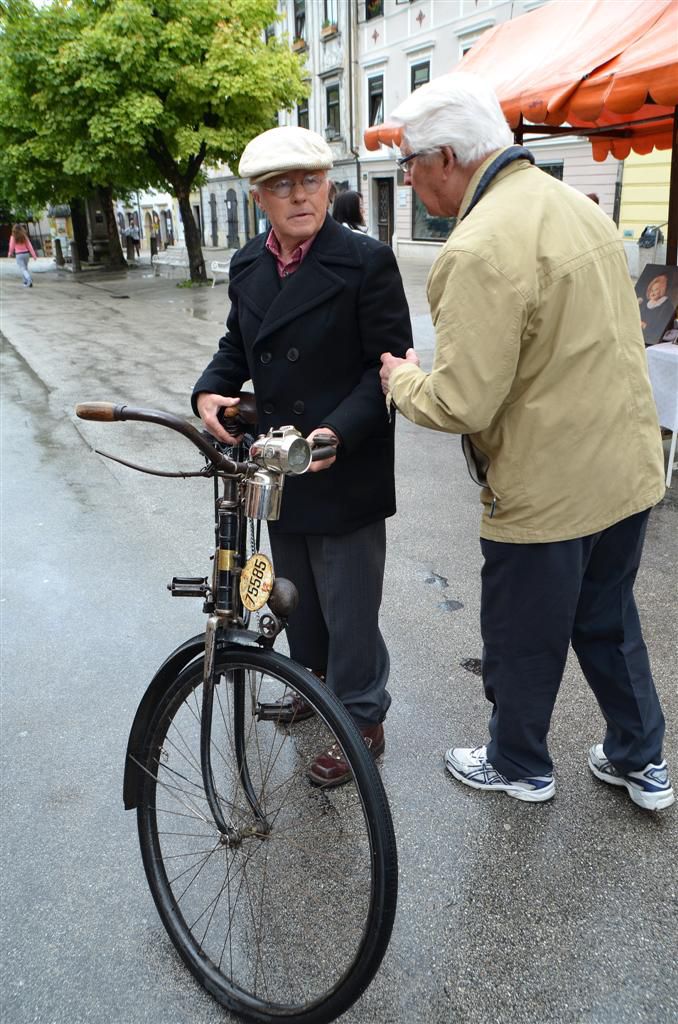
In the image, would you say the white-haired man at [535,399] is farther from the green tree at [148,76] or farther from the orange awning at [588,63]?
the green tree at [148,76]

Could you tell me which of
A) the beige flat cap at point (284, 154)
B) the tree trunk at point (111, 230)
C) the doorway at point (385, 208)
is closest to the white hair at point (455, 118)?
the beige flat cap at point (284, 154)

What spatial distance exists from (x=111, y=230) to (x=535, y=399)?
29.7 m

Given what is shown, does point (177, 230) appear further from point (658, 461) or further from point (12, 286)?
point (658, 461)

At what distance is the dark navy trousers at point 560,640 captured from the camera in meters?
2.16

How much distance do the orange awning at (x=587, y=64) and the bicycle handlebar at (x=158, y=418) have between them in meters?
3.27

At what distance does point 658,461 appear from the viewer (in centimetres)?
215

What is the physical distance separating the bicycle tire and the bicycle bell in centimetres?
41

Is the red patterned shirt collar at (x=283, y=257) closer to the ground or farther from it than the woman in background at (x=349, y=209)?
closer to the ground

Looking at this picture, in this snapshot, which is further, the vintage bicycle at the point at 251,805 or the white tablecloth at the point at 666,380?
the white tablecloth at the point at 666,380

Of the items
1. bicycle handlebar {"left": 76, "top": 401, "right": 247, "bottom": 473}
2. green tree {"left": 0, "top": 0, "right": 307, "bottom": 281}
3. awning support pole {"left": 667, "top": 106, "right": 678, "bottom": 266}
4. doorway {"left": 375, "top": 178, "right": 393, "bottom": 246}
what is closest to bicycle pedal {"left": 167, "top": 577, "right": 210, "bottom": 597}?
bicycle handlebar {"left": 76, "top": 401, "right": 247, "bottom": 473}

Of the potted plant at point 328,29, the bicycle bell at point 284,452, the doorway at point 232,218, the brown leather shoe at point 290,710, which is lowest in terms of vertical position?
the brown leather shoe at point 290,710

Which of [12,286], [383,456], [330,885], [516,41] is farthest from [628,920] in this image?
[12,286]

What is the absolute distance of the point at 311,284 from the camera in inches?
87.7

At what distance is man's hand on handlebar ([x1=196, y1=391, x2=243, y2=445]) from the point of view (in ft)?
7.81
